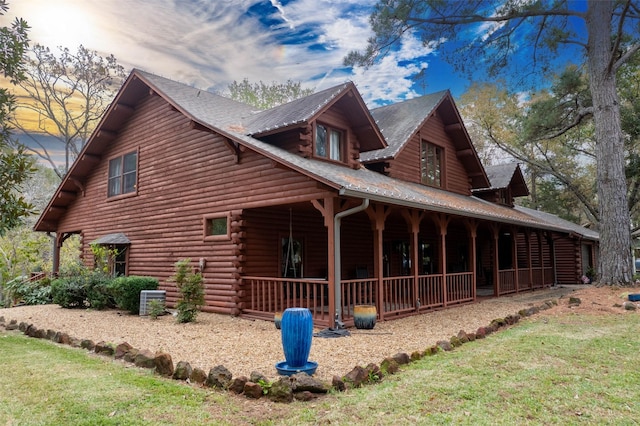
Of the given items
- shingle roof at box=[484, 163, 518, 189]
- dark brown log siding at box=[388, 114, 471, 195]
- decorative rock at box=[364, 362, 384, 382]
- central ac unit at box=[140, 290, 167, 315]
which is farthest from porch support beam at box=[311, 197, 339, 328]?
shingle roof at box=[484, 163, 518, 189]

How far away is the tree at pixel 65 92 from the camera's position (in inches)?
1046

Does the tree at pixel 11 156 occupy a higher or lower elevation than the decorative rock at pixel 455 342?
higher

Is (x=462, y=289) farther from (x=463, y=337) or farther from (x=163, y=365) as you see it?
(x=163, y=365)

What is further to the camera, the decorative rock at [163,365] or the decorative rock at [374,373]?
the decorative rock at [163,365]

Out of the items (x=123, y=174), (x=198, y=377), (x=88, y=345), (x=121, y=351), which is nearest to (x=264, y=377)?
(x=198, y=377)

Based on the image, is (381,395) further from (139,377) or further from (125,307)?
(125,307)

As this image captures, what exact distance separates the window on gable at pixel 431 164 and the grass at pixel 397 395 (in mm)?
10221

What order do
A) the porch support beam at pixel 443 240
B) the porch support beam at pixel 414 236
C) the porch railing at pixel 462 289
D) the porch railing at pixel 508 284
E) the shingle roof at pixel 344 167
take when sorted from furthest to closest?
the porch railing at pixel 508 284 < the porch railing at pixel 462 289 < the porch support beam at pixel 443 240 < the porch support beam at pixel 414 236 < the shingle roof at pixel 344 167

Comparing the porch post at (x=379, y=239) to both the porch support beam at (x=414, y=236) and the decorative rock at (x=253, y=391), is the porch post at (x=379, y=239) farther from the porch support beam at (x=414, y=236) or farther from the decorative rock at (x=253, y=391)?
the decorative rock at (x=253, y=391)

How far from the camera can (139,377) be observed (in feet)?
17.4

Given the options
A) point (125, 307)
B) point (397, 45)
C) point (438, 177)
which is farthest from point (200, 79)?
point (125, 307)

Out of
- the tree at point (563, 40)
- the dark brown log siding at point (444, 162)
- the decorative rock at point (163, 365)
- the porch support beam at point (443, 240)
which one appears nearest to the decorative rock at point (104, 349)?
the decorative rock at point (163, 365)

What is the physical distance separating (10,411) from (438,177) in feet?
49.7

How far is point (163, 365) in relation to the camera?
545cm
